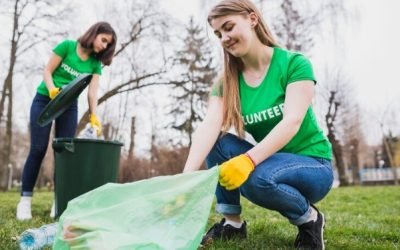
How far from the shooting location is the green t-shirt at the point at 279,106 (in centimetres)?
189

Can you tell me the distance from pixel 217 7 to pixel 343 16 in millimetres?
8804

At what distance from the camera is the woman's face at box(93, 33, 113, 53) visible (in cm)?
312

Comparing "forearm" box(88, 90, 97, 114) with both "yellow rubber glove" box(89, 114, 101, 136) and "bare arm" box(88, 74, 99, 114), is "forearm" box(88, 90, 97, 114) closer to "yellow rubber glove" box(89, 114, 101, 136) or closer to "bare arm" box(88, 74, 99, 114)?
"bare arm" box(88, 74, 99, 114)

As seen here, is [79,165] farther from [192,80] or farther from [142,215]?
[192,80]

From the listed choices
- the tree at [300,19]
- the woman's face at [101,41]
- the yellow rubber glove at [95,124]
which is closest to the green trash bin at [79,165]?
the yellow rubber glove at [95,124]

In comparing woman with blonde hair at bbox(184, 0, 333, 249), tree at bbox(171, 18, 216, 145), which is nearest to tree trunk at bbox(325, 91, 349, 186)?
tree at bbox(171, 18, 216, 145)

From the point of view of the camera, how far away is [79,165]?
2729 millimetres

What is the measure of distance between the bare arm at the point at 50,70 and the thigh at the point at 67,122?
26 cm

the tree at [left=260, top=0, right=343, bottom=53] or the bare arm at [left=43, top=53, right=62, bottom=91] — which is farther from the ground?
the tree at [left=260, top=0, right=343, bottom=53]

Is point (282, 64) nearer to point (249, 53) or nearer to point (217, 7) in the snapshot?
point (249, 53)

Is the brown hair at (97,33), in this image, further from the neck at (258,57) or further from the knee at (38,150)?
the neck at (258,57)

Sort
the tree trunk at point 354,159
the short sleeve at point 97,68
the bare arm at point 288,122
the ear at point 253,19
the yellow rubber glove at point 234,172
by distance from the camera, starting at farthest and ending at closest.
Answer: the tree trunk at point 354,159
the short sleeve at point 97,68
the ear at point 253,19
the bare arm at point 288,122
the yellow rubber glove at point 234,172

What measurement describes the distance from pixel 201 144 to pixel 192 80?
1284 centimetres

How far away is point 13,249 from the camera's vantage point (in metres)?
1.79
